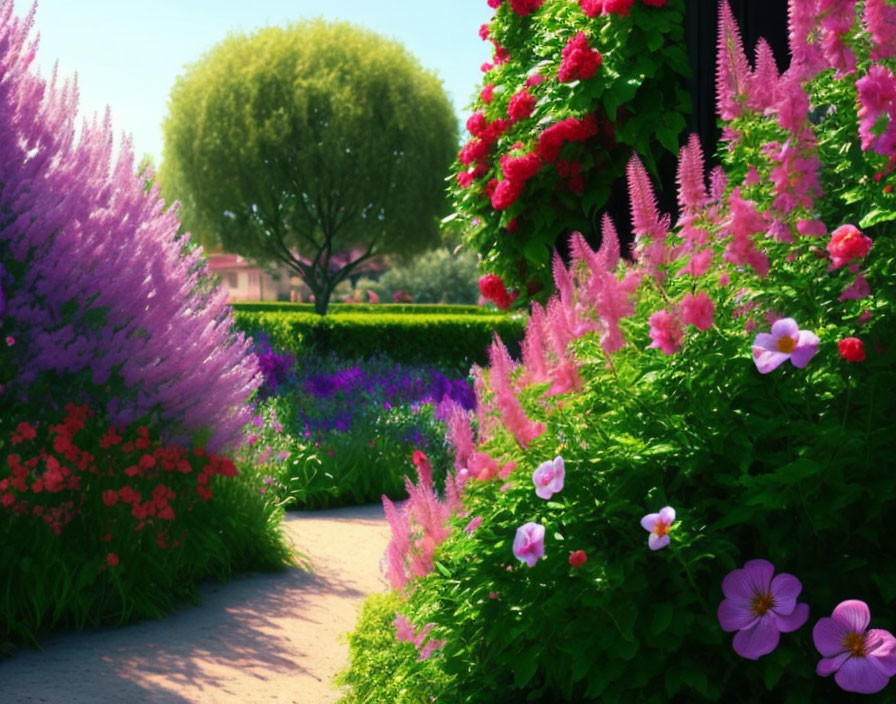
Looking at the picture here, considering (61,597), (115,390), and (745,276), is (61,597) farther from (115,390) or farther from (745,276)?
(745,276)

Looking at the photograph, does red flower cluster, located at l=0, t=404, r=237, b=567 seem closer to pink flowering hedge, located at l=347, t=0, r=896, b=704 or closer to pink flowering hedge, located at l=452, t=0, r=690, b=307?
pink flowering hedge, located at l=452, t=0, r=690, b=307

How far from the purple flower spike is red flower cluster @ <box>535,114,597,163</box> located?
3.22 metres

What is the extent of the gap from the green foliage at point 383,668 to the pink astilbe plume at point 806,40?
2.18 meters

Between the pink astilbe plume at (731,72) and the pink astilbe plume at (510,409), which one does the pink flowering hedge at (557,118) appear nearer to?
the pink astilbe plume at (731,72)

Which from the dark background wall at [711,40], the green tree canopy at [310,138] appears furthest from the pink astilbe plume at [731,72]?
the green tree canopy at [310,138]

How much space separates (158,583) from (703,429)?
3.49 meters

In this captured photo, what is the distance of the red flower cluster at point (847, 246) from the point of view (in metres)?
2.56

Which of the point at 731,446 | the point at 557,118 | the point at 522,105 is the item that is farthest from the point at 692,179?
the point at 522,105

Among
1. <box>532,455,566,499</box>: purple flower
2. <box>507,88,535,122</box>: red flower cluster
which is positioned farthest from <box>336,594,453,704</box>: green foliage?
<box>507,88,535,122</box>: red flower cluster

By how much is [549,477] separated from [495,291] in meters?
3.48

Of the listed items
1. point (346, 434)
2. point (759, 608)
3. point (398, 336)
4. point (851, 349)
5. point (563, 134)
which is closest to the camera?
point (851, 349)

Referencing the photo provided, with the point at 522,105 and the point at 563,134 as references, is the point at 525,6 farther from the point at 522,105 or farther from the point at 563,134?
the point at 563,134

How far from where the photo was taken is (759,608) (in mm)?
2639

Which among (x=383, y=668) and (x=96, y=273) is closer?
(x=383, y=668)
